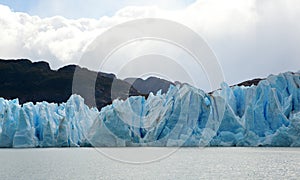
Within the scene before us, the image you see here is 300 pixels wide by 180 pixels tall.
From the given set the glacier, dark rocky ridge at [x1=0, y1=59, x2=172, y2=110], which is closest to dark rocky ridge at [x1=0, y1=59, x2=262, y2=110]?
dark rocky ridge at [x1=0, y1=59, x2=172, y2=110]

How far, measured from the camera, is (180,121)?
2733cm

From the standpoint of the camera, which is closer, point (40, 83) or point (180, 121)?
point (180, 121)

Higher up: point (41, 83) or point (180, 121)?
point (41, 83)

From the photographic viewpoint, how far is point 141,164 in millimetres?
18812

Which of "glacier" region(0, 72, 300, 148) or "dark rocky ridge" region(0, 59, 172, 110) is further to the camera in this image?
"dark rocky ridge" region(0, 59, 172, 110)

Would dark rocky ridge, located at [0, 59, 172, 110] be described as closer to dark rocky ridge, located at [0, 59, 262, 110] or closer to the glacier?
dark rocky ridge, located at [0, 59, 262, 110]

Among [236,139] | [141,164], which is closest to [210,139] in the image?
[236,139]

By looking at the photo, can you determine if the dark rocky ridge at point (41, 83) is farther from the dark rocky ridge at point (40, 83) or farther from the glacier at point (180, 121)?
the glacier at point (180, 121)

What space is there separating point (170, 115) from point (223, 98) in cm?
359

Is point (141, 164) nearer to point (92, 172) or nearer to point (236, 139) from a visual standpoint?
point (92, 172)

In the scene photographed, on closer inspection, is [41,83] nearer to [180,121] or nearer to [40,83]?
[40,83]

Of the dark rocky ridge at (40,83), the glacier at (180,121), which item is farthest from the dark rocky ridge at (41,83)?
the glacier at (180,121)

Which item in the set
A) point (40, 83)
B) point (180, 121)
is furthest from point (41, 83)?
point (180, 121)

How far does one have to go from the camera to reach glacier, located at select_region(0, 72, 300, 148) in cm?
2664
